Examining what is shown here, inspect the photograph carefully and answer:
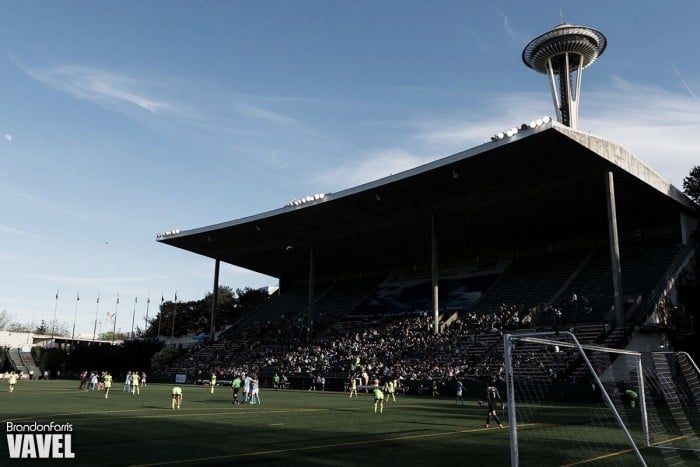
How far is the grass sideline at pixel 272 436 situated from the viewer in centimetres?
1245

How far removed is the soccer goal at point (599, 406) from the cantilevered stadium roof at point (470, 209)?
1254 centimetres

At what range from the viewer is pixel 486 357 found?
Result: 4128 centimetres

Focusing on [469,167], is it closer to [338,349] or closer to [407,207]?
[407,207]

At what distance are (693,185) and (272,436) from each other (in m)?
49.9

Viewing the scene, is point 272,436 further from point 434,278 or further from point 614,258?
point 434,278

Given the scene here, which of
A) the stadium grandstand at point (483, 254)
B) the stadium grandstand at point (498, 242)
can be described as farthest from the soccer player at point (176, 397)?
the stadium grandstand at point (498, 242)

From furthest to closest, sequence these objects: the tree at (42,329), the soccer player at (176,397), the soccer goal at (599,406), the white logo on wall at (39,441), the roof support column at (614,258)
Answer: the tree at (42,329)
the roof support column at (614,258)
the soccer player at (176,397)
the white logo on wall at (39,441)
the soccer goal at (599,406)

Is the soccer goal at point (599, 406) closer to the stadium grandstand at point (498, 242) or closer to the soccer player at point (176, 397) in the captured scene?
the stadium grandstand at point (498, 242)

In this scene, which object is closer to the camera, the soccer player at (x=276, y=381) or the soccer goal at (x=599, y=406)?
the soccer goal at (x=599, y=406)

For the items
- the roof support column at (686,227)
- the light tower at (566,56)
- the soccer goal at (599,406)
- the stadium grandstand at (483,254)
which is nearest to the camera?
the soccer goal at (599,406)

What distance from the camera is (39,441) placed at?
14086mm

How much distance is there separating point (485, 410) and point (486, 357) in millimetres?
14457

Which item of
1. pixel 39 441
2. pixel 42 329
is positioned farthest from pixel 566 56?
pixel 42 329

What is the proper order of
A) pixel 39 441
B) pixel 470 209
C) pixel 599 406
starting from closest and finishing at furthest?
1. pixel 39 441
2. pixel 599 406
3. pixel 470 209
